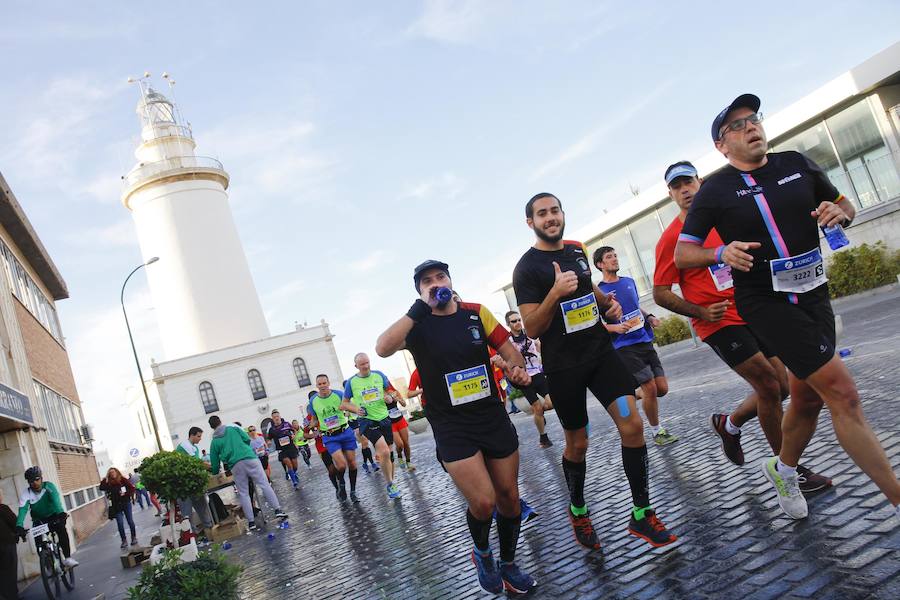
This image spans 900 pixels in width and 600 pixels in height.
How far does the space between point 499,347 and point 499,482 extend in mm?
879

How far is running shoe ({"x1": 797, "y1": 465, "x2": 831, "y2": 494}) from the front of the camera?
516 cm

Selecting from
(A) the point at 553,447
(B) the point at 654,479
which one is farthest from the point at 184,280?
(B) the point at 654,479

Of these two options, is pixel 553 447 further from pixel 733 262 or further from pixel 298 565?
pixel 733 262

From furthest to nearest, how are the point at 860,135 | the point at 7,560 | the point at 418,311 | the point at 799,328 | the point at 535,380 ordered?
the point at 860,135
the point at 535,380
the point at 7,560
the point at 418,311
the point at 799,328

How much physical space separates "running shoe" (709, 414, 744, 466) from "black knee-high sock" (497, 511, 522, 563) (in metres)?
2.18

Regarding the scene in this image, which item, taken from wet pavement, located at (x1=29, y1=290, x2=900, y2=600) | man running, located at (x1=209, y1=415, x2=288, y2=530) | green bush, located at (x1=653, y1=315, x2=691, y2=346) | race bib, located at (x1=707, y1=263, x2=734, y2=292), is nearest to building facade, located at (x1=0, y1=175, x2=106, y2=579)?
man running, located at (x1=209, y1=415, x2=288, y2=530)

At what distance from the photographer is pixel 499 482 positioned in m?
5.06

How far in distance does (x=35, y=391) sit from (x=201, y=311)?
47119mm

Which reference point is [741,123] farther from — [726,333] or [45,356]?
[45,356]

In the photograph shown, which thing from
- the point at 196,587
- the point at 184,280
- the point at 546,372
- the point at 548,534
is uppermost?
the point at 184,280

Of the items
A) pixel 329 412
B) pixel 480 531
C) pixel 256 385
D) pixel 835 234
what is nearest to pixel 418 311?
pixel 480 531

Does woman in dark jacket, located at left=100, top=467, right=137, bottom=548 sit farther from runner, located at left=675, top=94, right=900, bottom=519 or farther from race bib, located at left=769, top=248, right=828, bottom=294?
race bib, located at left=769, top=248, right=828, bottom=294

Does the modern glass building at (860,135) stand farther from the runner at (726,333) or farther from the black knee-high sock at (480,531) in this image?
the black knee-high sock at (480,531)

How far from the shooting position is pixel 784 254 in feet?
14.1
